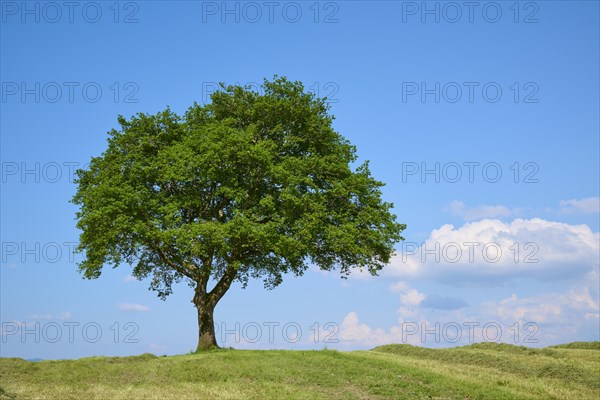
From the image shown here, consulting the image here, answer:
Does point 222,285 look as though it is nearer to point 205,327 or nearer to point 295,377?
point 205,327

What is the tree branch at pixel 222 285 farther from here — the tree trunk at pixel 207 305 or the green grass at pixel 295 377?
the green grass at pixel 295 377

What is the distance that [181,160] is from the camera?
130 feet

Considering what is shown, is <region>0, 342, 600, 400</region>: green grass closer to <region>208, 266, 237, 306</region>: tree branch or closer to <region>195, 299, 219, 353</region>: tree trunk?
<region>195, 299, 219, 353</region>: tree trunk

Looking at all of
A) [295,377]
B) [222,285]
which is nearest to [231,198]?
[222,285]

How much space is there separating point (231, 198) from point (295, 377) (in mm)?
15183

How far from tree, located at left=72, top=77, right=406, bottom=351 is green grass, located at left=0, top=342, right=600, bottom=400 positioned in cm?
723

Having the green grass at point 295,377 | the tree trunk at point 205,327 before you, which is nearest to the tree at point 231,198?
the tree trunk at point 205,327

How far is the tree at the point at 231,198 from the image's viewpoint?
39344 mm

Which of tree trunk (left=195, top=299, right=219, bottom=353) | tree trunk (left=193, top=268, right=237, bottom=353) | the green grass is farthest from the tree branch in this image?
the green grass

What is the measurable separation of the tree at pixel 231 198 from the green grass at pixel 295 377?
23.7 ft

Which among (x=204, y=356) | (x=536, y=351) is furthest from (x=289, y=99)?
(x=536, y=351)

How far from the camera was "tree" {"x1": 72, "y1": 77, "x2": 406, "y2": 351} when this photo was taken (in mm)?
39344

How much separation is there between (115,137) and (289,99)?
1343cm

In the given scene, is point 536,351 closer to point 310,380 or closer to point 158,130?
point 310,380
